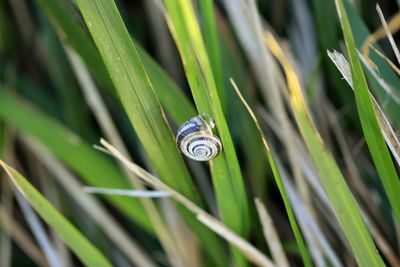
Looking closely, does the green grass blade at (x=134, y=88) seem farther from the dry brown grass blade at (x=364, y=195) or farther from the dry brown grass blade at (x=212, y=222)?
the dry brown grass blade at (x=364, y=195)

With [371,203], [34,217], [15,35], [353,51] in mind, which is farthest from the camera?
[15,35]

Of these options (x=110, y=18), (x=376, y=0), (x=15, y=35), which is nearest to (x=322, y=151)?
(x=110, y=18)

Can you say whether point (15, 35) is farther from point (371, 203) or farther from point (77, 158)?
point (371, 203)

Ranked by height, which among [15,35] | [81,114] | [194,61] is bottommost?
[194,61]

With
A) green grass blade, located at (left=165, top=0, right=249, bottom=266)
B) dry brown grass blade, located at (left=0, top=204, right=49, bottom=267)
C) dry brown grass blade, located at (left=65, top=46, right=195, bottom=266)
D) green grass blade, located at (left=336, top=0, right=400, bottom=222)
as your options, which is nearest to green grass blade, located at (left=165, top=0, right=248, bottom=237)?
green grass blade, located at (left=165, top=0, right=249, bottom=266)

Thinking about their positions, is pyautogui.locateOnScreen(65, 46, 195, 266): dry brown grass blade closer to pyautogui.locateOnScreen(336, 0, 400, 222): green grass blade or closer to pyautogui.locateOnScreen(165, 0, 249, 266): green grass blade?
pyautogui.locateOnScreen(165, 0, 249, 266): green grass blade
